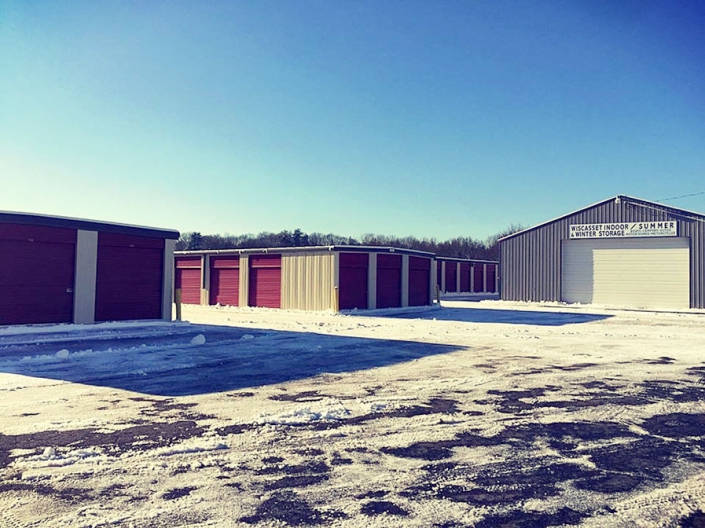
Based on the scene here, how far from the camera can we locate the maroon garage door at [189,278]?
114 feet

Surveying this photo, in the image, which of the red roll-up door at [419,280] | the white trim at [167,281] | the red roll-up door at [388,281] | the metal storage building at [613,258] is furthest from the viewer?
the metal storage building at [613,258]

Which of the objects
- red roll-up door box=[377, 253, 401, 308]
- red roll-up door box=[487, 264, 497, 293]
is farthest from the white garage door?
red roll-up door box=[487, 264, 497, 293]

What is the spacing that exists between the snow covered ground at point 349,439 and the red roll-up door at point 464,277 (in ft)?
Answer: 141

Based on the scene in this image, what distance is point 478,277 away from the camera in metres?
58.4

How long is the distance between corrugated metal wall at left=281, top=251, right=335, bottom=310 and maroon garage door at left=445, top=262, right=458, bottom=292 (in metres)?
26.3

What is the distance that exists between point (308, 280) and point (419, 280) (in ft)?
24.0

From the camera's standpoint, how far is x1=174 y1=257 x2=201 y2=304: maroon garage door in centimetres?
3472

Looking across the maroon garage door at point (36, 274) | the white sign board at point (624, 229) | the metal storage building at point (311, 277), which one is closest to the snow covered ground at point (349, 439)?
the maroon garage door at point (36, 274)

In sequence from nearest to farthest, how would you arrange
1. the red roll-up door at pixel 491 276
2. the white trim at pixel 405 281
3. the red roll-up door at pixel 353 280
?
1. the red roll-up door at pixel 353 280
2. the white trim at pixel 405 281
3. the red roll-up door at pixel 491 276

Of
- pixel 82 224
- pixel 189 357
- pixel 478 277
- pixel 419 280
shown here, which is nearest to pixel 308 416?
pixel 189 357

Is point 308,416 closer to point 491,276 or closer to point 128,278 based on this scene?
point 128,278

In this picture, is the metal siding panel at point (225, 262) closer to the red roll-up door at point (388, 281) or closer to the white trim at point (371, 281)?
the white trim at point (371, 281)

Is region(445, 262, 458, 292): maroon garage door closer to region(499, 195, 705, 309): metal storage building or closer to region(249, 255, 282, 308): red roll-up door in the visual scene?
region(499, 195, 705, 309): metal storage building

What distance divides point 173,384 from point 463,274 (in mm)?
48982
